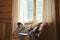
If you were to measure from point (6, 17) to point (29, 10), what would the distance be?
0.89m

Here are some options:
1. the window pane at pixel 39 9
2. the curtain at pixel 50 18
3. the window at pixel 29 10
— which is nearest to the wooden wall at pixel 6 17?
the window at pixel 29 10

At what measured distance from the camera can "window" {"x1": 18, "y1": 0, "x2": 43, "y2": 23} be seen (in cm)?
542

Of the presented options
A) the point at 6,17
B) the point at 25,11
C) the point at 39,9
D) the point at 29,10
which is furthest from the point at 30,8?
the point at 6,17

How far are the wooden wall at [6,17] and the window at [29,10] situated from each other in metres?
0.37

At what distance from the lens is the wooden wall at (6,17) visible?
17.2ft

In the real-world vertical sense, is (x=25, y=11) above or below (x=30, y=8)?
below

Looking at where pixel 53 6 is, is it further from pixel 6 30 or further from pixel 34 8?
pixel 6 30

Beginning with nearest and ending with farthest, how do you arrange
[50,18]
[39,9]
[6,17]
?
1. [50,18]
2. [6,17]
3. [39,9]

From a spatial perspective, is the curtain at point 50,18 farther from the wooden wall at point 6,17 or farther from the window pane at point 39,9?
the wooden wall at point 6,17

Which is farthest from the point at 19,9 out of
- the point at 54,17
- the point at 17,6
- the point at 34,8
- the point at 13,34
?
the point at 54,17

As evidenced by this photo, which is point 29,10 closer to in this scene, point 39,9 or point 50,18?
point 39,9

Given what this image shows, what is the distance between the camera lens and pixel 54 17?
16.2 ft

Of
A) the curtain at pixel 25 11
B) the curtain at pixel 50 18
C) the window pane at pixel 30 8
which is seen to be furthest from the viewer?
the window pane at pixel 30 8

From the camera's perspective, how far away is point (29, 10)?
5570 mm
